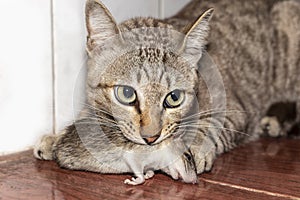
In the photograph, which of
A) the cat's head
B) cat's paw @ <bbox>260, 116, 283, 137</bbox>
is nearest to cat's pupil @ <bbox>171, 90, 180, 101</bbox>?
the cat's head

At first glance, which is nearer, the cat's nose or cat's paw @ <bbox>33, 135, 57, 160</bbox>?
the cat's nose

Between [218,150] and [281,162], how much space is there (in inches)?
7.2

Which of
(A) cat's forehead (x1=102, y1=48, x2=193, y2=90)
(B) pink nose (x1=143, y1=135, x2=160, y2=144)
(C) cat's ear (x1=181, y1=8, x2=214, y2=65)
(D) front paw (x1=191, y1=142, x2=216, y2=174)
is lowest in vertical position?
(D) front paw (x1=191, y1=142, x2=216, y2=174)

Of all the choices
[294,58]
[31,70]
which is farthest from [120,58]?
[294,58]

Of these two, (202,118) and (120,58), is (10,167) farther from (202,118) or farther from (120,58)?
(202,118)

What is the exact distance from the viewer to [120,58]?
1.39 meters

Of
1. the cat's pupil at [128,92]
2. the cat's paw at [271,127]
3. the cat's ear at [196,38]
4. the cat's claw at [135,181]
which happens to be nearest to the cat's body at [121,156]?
the cat's claw at [135,181]

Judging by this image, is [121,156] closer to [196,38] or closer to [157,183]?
[157,183]

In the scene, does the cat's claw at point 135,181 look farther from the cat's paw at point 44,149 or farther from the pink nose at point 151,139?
the cat's paw at point 44,149

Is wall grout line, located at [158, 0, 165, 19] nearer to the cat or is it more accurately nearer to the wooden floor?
the cat

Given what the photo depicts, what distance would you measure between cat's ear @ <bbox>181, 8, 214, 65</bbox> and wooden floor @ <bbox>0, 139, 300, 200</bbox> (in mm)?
319

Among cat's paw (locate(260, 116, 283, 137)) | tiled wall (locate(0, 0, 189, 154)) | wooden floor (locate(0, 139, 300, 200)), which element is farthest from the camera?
cat's paw (locate(260, 116, 283, 137))

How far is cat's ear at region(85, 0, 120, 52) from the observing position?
1354 millimetres

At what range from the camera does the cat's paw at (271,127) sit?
1918 millimetres
